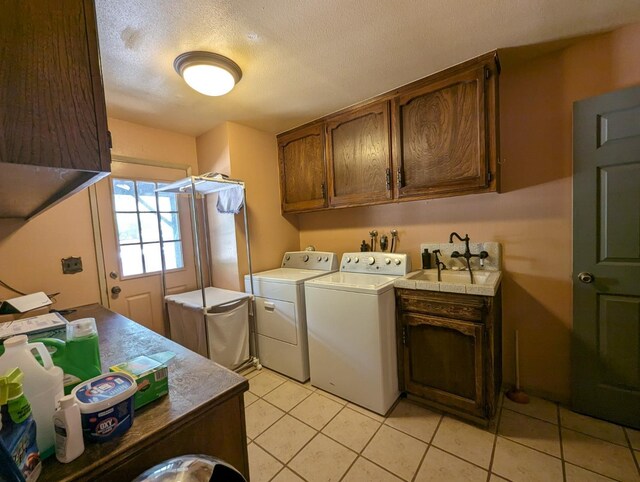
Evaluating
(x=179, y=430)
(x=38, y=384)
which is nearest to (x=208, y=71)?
(x=38, y=384)

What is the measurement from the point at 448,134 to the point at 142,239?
8.74 feet

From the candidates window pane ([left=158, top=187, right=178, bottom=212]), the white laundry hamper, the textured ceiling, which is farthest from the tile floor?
the textured ceiling

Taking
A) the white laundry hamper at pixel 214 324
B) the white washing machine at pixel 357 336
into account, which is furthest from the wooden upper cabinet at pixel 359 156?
the white laundry hamper at pixel 214 324

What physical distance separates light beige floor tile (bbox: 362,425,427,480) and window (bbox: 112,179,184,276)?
2260 mm

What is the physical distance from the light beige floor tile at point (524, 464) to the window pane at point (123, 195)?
3.14m

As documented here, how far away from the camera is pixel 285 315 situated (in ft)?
7.52

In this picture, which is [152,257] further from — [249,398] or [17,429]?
[17,429]

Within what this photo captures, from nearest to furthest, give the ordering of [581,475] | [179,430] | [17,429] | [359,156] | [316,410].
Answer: [17,429]
[179,430]
[581,475]
[316,410]
[359,156]

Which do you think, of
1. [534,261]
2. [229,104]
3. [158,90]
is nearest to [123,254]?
[158,90]

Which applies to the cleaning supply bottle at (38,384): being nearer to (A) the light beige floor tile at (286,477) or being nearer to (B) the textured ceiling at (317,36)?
(A) the light beige floor tile at (286,477)

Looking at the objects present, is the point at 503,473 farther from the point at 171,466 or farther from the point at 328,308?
the point at 171,466

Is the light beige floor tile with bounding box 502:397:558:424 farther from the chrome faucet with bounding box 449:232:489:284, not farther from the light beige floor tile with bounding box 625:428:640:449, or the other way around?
the chrome faucet with bounding box 449:232:489:284

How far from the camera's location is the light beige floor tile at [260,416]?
69.3 inches

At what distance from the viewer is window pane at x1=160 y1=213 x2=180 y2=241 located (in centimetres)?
258
